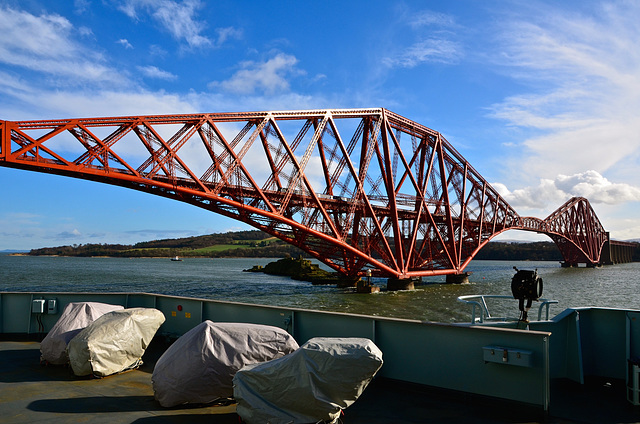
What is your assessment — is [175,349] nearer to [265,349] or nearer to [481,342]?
[265,349]

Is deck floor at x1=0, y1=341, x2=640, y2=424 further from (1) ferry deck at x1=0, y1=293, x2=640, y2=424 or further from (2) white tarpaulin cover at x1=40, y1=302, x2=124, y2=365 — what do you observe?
(2) white tarpaulin cover at x1=40, y1=302, x2=124, y2=365

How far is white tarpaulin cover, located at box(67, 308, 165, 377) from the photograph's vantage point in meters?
7.78

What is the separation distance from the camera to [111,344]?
7.96 m

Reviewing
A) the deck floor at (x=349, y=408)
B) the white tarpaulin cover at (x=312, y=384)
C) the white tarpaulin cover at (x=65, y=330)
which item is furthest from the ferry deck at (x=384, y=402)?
the white tarpaulin cover at (x=312, y=384)

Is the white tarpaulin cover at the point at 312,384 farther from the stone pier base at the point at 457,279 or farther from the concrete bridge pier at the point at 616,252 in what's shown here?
the concrete bridge pier at the point at 616,252

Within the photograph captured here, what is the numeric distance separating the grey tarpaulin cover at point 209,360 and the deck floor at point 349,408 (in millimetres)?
237

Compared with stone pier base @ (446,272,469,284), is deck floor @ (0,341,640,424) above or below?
above

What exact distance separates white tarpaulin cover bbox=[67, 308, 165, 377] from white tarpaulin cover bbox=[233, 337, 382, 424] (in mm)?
3310

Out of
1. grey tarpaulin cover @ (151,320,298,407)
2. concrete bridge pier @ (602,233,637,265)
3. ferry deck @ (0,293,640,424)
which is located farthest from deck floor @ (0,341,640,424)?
concrete bridge pier @ (602,233,637,265)

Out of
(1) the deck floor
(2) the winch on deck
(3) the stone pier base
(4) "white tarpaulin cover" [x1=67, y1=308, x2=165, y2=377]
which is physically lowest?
(3) the stone pier base

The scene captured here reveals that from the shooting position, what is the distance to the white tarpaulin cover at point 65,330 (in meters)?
8.57

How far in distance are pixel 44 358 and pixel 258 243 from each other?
18729 cm

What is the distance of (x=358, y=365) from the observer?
18.5 ft

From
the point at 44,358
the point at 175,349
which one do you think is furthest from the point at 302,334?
the point at 44,358
